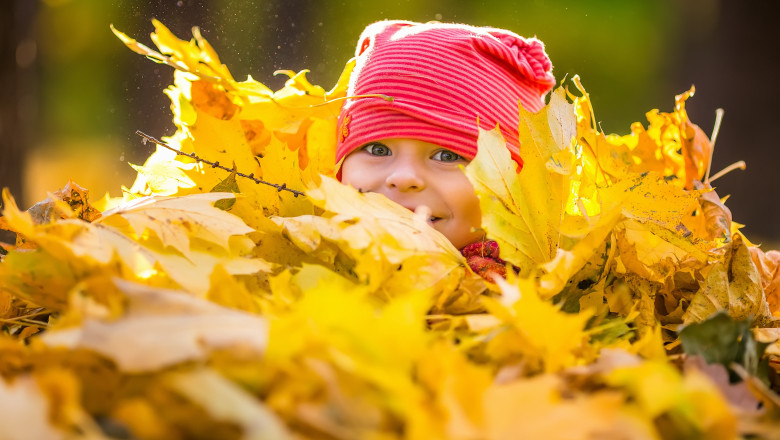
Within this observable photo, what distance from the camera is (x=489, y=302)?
0.49 metres

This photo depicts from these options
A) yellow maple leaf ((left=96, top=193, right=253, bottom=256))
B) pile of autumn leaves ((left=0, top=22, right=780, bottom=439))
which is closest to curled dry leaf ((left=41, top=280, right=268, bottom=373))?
pile of autumn leaves ((left=0, top=22, right=780, bottom=439))

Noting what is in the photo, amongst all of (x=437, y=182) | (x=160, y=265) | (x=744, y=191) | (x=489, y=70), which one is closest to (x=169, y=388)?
(x=160, y=265)

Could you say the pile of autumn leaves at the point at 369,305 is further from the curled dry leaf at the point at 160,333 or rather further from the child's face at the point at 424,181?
the child's face at the point at 424,181

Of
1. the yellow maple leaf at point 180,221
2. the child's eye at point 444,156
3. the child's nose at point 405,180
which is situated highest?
the child's eye at point 444,156

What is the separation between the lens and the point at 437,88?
1.10 m

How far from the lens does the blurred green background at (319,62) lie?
7.92 ft

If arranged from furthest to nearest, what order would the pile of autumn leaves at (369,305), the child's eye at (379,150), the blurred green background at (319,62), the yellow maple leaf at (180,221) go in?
the blurred green background at (319,62) < the child's eye at (379,150) < the yellow maple leaf at (180,221) < the pile of autumn leaves at (369,305)

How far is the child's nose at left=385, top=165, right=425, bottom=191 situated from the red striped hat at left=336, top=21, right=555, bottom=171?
0.06m

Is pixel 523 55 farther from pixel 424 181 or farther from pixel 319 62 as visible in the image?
pixel 319 62

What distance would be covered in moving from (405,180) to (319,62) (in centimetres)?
285

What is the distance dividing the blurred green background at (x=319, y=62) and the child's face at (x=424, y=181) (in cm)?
43

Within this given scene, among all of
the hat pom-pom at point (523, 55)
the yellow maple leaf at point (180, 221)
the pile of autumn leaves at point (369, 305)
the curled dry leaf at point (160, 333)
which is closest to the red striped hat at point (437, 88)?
the hat pom-pom at point (523, 55)

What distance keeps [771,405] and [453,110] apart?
71 cm

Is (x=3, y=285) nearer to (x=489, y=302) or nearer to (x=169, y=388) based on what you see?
(x=169, y=388)
